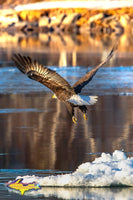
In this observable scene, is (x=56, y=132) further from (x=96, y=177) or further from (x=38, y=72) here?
(x=96, y=177)

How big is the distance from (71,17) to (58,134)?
4497 centimetres

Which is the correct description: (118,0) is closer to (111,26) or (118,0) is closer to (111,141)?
(111,26)

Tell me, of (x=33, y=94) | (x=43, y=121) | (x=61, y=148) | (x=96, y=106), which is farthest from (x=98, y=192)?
(x=33, y=94)

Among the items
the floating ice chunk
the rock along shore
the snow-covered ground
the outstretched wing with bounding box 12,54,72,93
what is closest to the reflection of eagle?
the outstretched wing with bounding box 12,54,72,93

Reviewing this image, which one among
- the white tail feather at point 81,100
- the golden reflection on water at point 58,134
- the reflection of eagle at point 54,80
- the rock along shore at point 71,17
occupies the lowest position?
the golden reflection on water at point 58,134

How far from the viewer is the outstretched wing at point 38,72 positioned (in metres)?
9.43

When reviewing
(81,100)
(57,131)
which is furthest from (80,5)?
(81,100)

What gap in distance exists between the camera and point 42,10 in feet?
202

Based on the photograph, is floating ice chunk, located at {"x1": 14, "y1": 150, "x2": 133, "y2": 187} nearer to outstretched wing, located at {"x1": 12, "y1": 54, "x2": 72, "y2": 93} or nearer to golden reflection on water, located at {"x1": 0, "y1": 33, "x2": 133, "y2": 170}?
golden reflection on water, located at {"x1": 0, "y1": 33, "x2": 133, "y2": 170}

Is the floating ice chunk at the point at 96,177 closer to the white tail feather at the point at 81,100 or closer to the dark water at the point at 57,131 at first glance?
the dark water at the point at 57,131

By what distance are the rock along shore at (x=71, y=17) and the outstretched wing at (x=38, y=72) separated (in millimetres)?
41886

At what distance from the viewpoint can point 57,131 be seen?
10953 millimetres

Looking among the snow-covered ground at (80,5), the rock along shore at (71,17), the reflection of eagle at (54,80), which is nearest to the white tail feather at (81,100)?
the reflection of eagle at (54,80)

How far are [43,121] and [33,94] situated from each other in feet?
12.1
